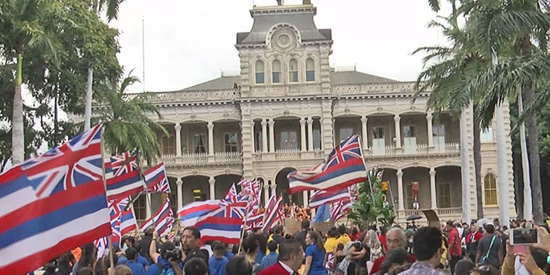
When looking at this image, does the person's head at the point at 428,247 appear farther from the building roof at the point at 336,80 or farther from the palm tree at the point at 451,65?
the building roof at the point at 336,80

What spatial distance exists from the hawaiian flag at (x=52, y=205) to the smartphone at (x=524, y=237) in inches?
134

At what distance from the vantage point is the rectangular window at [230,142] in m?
52.7

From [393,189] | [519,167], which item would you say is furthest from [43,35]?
[519,167]

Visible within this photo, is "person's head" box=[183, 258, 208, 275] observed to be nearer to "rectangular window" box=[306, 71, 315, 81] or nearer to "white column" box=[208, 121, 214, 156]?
"rectangular window" box=[306, 71, 315, 81]

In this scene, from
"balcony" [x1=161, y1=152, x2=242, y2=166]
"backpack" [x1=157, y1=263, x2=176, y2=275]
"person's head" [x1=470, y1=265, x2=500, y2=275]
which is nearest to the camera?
"person's head" [x1=470, y1=265, x2=500, y2=275]

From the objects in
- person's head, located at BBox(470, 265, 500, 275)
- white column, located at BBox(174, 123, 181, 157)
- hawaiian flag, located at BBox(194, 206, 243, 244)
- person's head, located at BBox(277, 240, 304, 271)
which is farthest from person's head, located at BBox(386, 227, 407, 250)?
white column, located at BBox(174, 123, 181, 157)

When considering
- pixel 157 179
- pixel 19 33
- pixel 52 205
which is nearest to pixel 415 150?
pixel 19 33

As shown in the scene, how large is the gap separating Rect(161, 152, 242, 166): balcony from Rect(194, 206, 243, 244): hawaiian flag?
3863cm

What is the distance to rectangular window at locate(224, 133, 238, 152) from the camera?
52.7m

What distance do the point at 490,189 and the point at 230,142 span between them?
16.2 meters

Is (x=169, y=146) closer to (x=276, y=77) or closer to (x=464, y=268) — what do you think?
(x=276, y=77)

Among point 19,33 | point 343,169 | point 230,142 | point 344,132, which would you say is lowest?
point 343,169

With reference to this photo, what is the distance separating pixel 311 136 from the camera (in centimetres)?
5034

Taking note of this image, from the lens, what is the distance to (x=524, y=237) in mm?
5824
